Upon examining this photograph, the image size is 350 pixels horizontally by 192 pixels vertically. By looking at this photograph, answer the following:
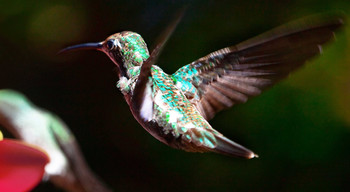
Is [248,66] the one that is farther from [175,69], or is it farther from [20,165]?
[175,69]

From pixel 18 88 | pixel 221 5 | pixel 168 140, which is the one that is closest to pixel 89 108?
pixel 18 88

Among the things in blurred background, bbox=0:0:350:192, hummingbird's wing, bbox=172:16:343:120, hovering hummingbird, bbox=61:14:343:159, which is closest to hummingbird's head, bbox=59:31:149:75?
hovering hummingbird, bbox=61:14:343:159

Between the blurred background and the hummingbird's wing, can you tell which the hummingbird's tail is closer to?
the hummingbird's wing

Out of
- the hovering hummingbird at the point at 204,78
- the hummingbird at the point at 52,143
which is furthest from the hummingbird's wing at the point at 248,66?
the hummingbird at the point at 52,143

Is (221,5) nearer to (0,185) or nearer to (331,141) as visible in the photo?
(331,141)

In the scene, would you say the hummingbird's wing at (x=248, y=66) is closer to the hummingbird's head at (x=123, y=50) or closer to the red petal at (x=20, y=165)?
the hummingbird's head at (x=123, y=50)

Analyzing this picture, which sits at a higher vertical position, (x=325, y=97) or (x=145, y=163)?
(x=325, y=97)
